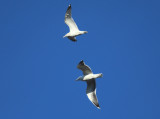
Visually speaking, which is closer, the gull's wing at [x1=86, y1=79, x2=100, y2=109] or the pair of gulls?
the pair of gulls

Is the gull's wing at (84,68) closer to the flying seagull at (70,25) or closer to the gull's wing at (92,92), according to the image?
the gull's wing at (92,92)

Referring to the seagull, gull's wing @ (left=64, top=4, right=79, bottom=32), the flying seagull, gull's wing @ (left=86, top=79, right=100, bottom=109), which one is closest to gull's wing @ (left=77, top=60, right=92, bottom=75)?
the seagull

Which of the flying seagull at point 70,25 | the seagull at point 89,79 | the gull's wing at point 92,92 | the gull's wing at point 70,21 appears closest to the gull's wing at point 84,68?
the seagull at point 89,79

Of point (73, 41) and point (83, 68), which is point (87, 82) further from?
point (73, 41)

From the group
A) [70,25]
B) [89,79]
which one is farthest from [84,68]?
[70,25]

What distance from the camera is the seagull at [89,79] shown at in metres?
27.6

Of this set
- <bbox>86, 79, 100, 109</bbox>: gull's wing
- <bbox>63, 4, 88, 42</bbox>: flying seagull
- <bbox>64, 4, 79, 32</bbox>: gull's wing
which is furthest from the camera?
<bbox>64, 4, 79, 32</bbox>: gull's wing

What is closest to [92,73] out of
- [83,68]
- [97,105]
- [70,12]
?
[83,68]

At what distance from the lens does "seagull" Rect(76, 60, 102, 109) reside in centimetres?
2758

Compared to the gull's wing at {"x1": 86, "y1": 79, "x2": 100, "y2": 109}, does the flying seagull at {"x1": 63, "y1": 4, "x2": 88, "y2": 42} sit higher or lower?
higher

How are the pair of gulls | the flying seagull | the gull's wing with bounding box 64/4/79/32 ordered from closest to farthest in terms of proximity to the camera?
the pair of gulls, the flying seagull, the gull's wing with bounding box 64/4/79/32

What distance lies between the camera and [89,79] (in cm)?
2809

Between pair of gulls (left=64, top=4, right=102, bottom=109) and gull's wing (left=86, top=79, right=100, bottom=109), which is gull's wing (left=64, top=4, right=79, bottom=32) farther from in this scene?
gull's wing (left=86, top=79, right=100, bottom=109)

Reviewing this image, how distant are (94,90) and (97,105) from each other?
1.08 m
